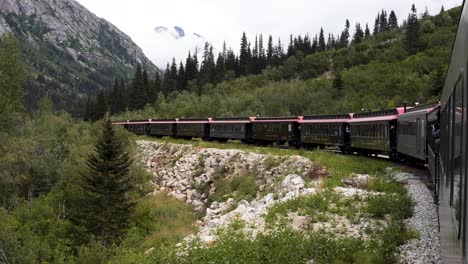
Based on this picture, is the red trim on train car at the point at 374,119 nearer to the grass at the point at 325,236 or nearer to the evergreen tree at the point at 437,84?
the grass at the point at 325,236

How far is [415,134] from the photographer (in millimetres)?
19281

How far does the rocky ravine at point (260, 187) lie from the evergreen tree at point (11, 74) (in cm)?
2034

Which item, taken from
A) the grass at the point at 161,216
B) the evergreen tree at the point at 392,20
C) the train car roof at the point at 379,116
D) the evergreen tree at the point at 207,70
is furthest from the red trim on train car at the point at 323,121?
the evergreen tree at the point at 392,20

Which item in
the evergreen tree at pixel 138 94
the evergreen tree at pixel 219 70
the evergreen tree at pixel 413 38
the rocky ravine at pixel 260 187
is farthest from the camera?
the evergreen tree at pixel 219 70

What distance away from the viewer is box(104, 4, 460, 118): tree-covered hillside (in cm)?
6650

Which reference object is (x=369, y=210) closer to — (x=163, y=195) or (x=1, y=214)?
(x=163, y=195)

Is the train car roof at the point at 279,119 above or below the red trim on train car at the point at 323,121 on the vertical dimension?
above

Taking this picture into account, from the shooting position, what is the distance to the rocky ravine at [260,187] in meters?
12.9

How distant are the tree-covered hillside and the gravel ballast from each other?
41561 mm

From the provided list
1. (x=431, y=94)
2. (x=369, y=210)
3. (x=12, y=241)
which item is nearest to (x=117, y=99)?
(x=431, y=94)

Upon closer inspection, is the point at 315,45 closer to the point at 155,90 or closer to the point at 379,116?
the point at 155,90

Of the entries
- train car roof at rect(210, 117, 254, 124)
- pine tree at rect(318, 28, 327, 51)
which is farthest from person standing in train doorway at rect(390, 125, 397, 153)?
pine tree at rect(318, 28, 327, 51)

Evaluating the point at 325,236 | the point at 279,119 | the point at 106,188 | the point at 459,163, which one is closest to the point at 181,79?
the point at 279,119

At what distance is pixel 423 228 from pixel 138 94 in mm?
117153
